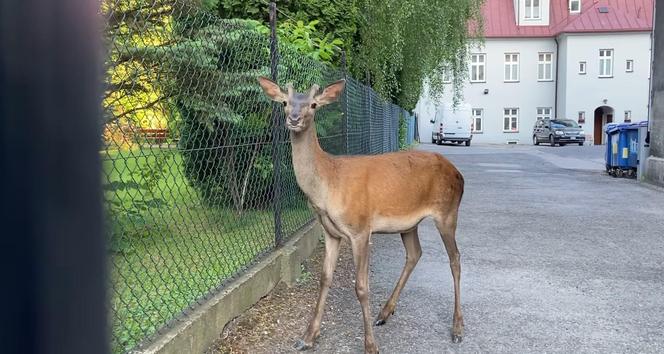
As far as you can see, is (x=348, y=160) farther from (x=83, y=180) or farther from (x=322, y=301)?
(x=83, y=180)

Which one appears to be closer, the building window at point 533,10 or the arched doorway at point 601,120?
the arched doorway at point 601,120

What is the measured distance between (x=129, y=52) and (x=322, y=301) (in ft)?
6.75

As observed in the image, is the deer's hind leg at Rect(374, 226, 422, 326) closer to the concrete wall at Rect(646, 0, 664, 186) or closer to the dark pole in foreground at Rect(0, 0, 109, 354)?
the dark pole in foreground at Rect(0, 0, 109, 354)

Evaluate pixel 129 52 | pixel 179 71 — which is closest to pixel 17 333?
pixel 129 52

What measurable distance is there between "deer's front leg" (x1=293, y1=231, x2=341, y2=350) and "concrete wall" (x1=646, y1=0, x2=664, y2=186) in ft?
38.9

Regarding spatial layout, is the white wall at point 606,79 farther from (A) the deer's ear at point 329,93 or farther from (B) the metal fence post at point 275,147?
(A) the deer's ear at point 329,93

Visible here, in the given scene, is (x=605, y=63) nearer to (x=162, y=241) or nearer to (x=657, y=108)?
(x=657, y=108)

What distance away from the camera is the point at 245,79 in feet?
17.0

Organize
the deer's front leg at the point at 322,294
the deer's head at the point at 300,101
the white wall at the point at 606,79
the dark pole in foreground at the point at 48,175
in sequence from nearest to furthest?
the dark pole in foreground at the point at 48,175 → the deer's head at the point at 300,101 → the deer's front leg at the point at 322,294 → the white wall at the point at 606,79

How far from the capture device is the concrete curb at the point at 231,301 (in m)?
3.38

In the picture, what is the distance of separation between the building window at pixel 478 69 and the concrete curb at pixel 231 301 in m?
40.8

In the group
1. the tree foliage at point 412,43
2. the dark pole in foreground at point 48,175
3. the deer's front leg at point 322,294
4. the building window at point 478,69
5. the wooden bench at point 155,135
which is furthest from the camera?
the building window at point 478,69

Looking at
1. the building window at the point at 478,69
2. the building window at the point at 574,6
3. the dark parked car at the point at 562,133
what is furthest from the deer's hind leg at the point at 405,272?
the building window at the point at 574,6

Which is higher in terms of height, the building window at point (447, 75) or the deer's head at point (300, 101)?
the building window at point (447, 75)
